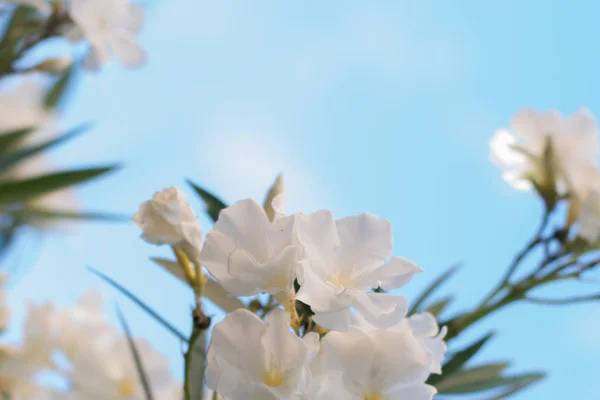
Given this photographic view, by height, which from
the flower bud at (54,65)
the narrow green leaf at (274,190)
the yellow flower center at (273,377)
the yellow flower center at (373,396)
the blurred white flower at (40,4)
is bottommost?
the yellow flower center at (273,377)

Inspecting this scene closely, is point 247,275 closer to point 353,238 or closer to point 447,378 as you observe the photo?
point 353,238

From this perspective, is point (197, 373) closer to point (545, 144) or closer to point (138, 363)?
point (138, 363)

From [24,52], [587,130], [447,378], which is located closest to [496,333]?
[447,378]

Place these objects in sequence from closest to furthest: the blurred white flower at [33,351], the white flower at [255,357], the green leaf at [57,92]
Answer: the white flower at [255,357] → the blurred white flower at [33,351] → the green leaf at [57,92]

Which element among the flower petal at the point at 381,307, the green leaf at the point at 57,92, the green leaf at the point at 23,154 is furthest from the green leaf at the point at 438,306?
the green leaf at the point at 57,92

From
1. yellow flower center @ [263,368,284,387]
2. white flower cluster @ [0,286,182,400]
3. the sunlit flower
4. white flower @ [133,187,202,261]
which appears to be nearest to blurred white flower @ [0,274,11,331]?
white flower cluster @ [0,286,182,400]

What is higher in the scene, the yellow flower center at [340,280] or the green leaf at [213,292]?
the yellow flower center at [340,280]

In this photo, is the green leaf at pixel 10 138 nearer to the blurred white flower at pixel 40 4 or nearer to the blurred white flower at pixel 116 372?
the blurred white flower at pixel 40 4

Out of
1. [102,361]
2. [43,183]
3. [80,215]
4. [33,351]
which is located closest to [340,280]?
[102,361]

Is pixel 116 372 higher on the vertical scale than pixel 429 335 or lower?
lower
